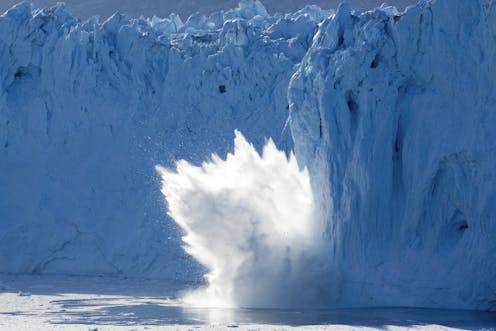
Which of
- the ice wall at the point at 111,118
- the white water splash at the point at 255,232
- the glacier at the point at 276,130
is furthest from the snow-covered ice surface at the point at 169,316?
the ice wall at the point at 111,118

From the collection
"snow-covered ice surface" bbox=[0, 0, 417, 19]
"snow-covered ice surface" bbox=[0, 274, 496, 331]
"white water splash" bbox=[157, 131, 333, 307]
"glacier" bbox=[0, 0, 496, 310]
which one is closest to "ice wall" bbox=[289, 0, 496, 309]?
"glacier" bbox=[0, 0, 496, 310]

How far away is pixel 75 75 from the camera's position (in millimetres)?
21391

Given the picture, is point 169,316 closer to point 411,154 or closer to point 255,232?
point 255,232

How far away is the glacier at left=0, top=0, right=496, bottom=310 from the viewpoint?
44.3 feet

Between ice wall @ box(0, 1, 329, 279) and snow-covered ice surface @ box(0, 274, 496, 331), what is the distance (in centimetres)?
359

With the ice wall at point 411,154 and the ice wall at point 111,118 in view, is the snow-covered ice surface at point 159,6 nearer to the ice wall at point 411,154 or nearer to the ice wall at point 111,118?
the ice wall at point 111,118

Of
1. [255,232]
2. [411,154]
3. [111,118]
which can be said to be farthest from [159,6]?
[411,154]

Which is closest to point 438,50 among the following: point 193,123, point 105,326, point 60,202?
point 105,326

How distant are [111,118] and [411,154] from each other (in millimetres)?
9060

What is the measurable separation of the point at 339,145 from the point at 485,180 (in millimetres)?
2529

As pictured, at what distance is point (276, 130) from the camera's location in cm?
2055

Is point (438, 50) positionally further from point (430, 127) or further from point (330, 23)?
point (330, 23)

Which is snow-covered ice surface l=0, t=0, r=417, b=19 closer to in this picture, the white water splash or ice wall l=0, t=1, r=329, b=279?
ice wall l=0, t=1, r=329, b=279

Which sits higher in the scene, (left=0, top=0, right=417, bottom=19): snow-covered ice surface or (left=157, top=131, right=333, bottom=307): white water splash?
(left=0, top=0, right=417, bottom=19): snow-covered ice surface
